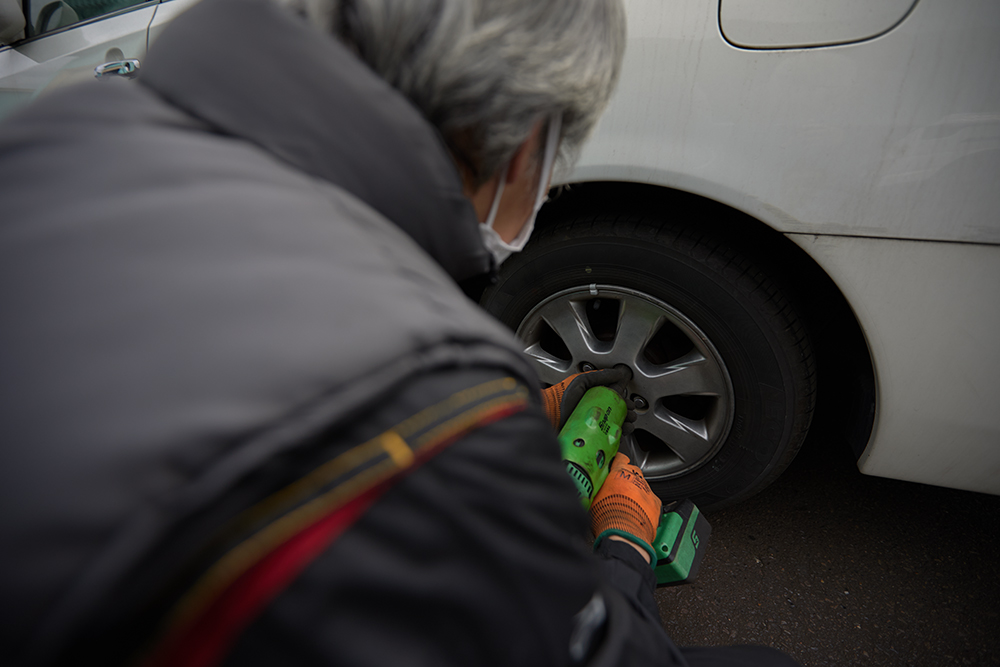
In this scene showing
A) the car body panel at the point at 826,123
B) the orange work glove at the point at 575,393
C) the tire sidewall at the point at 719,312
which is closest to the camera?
the car body panel at the point at 826,123

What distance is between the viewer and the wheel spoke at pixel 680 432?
1.72m

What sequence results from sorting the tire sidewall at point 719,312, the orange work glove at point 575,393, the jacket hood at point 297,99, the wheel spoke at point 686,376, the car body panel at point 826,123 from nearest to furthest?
the jacket hood at point 297,99
the car body panel at point 826,123
the tire sidewall at point 719,312
the wheel spoke at point 686,376
the orange work glove at point 575,393

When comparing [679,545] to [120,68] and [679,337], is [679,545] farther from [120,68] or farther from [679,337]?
[120,68]

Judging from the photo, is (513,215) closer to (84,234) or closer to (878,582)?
(84,234)

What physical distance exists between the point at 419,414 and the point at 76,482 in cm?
21

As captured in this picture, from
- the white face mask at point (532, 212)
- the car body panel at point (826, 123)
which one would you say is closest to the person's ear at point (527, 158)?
the white face mask at point (532, 212)

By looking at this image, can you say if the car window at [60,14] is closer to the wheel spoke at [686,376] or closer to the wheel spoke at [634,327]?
the wheel spoke at [634,327]

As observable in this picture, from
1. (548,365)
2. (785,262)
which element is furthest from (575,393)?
(785,262)

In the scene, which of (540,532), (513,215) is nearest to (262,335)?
(540,532)

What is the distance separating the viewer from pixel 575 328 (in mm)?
1772

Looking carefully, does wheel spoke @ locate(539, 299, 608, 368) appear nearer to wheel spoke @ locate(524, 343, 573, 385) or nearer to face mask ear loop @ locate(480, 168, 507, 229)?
wheel spoke @ locate(524, 343, 573, 385)

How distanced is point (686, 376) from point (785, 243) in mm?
444

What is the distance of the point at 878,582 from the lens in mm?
1686

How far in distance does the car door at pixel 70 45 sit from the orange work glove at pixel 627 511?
203 centimetres
